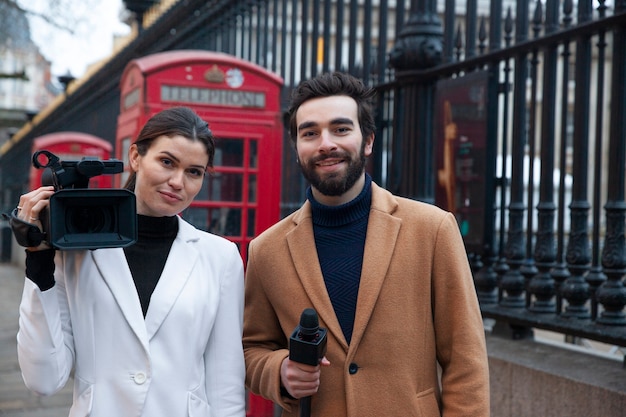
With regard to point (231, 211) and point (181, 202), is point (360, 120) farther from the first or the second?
point (231, 211)

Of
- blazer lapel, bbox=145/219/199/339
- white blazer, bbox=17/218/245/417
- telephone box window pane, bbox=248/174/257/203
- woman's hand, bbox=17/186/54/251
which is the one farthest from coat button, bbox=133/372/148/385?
telephone box window pane, bbox=248/174/257/203

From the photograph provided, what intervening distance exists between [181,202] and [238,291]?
0.34 m

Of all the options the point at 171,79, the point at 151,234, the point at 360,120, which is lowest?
the point at 151,234

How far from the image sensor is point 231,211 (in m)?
5.09

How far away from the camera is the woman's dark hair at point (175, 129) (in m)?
2.48

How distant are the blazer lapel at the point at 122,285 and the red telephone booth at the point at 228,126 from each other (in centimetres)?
263

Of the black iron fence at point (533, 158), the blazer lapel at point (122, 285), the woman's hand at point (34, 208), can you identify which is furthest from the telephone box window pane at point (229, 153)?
the woman's hand at point (34, 208)

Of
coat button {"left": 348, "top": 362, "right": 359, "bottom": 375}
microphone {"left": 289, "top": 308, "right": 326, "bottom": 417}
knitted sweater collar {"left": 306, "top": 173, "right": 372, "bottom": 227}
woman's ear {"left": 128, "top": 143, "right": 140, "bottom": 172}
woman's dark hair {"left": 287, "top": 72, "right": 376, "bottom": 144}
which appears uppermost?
woman's dark hair {"left": 287, "top": 72, "right": 376, "bottom": 144}

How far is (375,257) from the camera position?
8.07 feet

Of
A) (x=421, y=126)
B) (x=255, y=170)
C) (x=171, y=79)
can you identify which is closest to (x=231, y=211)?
(x=255, y=170)

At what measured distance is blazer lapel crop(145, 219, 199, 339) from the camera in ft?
7.71

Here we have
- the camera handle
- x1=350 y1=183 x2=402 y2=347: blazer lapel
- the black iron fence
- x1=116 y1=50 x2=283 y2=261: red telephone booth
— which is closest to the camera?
the camera handle

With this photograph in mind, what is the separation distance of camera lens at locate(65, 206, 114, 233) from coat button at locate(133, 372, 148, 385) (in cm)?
43

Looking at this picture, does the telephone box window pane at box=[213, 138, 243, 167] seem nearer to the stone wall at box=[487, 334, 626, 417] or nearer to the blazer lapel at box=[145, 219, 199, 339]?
the stone wall at box=[487, 334, 626, 417]
